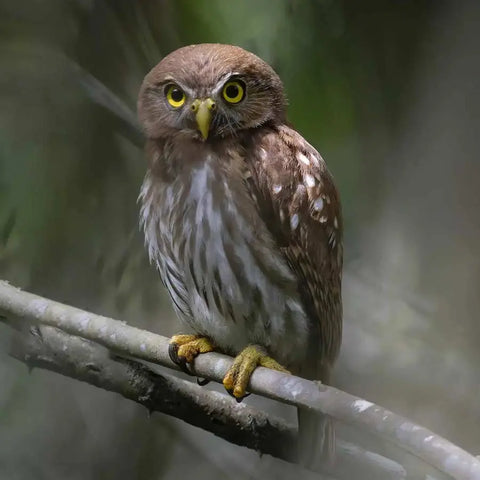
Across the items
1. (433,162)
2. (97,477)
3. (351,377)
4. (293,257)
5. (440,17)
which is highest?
(440,17)

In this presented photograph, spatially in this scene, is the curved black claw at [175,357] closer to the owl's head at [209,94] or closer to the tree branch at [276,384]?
the tree branch at [276,384]

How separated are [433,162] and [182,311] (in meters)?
0.39

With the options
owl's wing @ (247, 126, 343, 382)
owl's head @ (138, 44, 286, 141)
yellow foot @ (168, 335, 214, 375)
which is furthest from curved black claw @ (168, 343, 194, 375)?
owl's head @ (138, 44, 286, 141)

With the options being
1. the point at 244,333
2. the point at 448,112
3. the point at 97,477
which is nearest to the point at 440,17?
the point at 448,112

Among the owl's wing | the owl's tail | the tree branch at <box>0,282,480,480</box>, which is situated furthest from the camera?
the owl's wing

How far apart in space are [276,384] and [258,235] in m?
0.20

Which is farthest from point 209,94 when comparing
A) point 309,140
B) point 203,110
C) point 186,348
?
point 186,348

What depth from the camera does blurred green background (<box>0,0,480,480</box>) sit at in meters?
0.96

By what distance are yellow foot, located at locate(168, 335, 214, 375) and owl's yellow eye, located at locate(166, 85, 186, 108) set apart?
308 millimetres

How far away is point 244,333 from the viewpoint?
1132 mm

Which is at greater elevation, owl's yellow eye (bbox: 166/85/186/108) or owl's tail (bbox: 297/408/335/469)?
owl's yellow eye (bbox: 166/85/186/108)

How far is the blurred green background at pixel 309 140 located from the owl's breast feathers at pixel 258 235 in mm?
28

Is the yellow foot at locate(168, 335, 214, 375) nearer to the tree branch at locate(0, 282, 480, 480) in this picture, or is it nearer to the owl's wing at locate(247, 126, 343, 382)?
the tree branch at locate(0, 282, 480, 480)

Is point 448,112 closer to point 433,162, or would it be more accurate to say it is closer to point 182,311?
point 433,162
